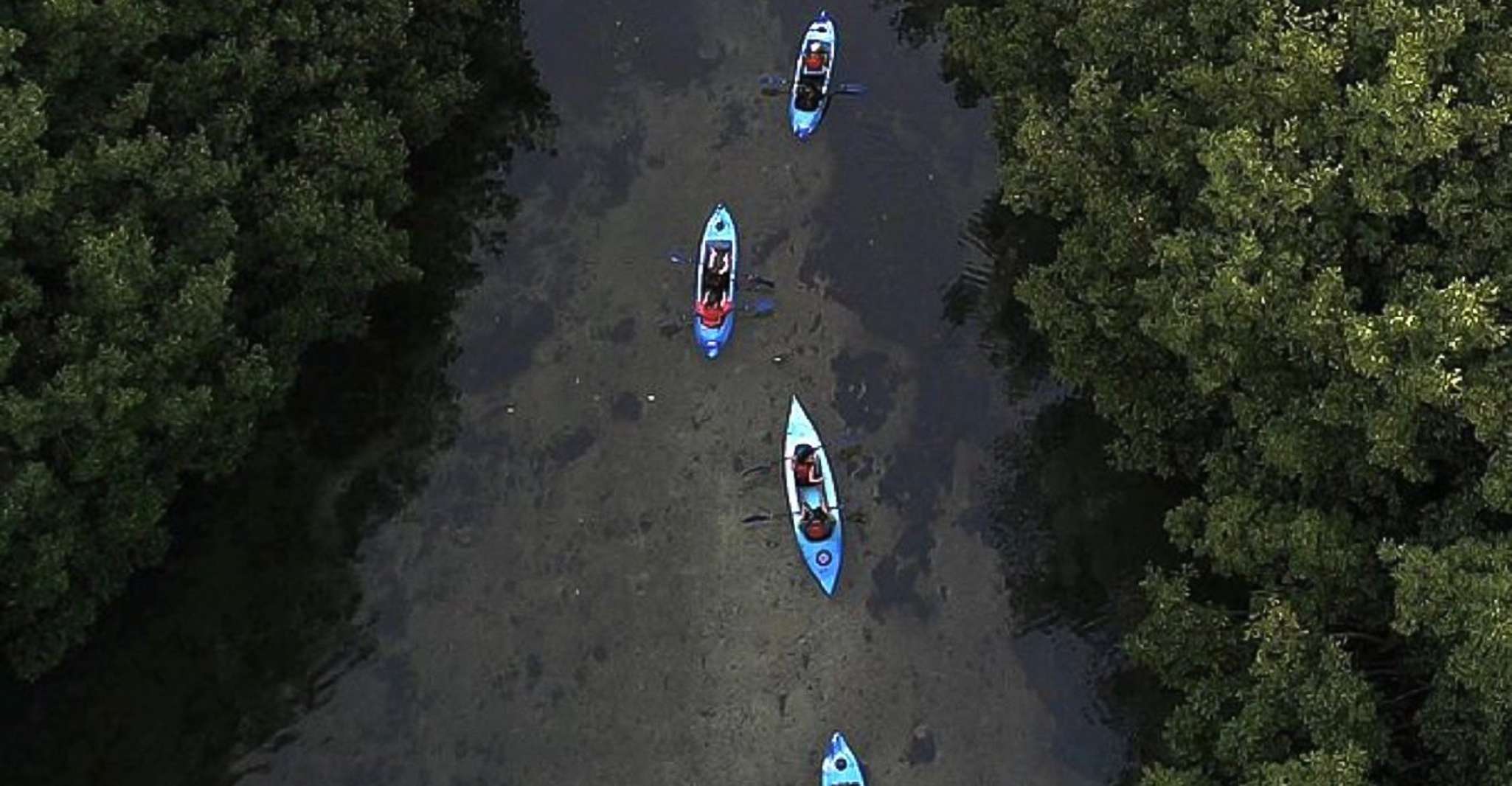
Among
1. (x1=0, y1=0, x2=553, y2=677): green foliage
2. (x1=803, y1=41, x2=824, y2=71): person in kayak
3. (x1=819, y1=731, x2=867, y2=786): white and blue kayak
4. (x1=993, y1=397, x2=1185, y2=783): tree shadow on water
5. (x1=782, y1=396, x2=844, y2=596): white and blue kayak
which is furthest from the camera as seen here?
(x1=803, y1=41, x2=824, y2=71): person in kayak

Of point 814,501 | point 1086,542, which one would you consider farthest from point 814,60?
point 1086,542

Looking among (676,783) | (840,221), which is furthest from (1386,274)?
(676,783)

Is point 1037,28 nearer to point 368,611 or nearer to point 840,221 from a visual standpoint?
point 840,221

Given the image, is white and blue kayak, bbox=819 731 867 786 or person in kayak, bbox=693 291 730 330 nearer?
white and blue kayak, bbox=819 731 867 786

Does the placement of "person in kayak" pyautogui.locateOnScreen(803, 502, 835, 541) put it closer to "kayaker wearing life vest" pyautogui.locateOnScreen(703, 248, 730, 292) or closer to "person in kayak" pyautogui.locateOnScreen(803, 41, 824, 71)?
"kayaker wearing life vest" pyautogui.locateOnScreen(703, 248, 730, 292)

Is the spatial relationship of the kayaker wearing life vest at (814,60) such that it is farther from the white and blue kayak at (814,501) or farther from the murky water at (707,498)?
the white and blue kayak at (814,501)

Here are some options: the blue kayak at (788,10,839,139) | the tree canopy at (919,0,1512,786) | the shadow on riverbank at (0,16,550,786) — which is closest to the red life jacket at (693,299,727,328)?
the shadow on riverbank at (0,16,550,786)
